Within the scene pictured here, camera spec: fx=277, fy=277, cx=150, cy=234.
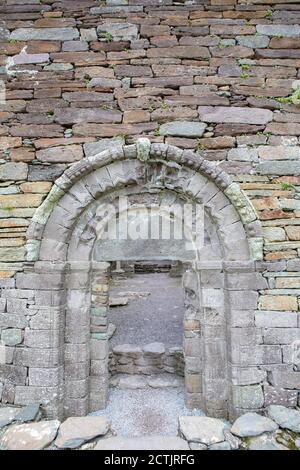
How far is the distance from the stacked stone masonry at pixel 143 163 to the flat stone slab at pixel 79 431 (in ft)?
1.73

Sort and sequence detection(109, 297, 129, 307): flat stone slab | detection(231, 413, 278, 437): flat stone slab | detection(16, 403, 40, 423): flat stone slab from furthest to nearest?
1. detection(109, 297, 129, 307): flat stone slab
2. detection(16, 403, 40, 423): flat stone slab
3. detection(231, 413, 278, 437): flat stone slab

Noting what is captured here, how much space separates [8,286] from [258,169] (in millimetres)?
3708

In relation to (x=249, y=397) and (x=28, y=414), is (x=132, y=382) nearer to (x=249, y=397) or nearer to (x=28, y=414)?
(x=28, y=414)

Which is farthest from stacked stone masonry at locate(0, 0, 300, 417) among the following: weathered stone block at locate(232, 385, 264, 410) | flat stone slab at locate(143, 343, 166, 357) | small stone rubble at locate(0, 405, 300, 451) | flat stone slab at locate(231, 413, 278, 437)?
flat stone slab at locate(143, 343, 166, 357)

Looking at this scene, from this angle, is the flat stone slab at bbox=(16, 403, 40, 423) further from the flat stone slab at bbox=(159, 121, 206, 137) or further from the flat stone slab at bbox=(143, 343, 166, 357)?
the flat stone slab at bbox=(159, 121, 206, 137)

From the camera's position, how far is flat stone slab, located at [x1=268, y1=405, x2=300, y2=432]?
10.3 ft

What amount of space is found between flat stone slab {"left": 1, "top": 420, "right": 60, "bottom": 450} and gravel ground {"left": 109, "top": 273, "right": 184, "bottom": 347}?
Answer: 8.39ft

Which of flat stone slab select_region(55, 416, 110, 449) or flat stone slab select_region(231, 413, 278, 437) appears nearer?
flat stone slab select_region(55, 416, 110, 449)

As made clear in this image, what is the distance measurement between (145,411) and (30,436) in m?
1.60

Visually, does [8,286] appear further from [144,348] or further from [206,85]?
[206,85]

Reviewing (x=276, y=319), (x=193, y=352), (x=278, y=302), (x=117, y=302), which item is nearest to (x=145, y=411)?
(x=193, y=352)

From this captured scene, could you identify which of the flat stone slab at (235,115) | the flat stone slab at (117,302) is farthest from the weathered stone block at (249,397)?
the flat stone slab at (117,302)

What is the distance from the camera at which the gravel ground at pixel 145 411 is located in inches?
140

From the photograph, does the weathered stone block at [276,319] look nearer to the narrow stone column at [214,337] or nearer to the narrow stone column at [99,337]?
the narrow stone column at [214,337]
